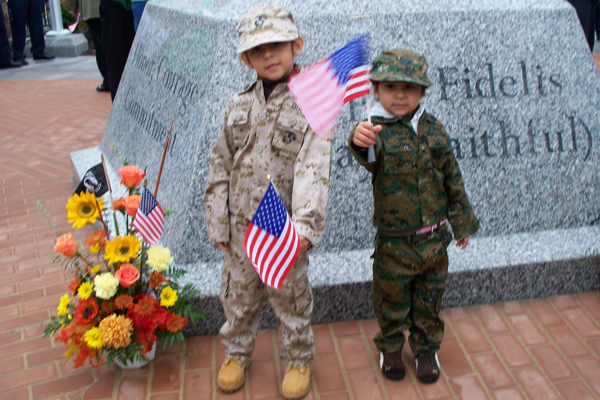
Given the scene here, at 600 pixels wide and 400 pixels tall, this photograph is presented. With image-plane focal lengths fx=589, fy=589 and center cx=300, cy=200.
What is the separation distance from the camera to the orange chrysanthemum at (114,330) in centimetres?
245

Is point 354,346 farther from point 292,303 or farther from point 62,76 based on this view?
point 62,76

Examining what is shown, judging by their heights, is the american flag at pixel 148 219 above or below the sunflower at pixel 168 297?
above

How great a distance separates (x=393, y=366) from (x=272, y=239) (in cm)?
95

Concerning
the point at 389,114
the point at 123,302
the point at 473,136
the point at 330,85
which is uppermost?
the point at 330,85

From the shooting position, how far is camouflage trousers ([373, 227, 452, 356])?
2400 mm

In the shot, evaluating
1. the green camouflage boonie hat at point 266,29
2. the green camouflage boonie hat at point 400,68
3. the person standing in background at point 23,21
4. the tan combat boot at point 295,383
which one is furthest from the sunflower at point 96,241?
the person standing in background at point 23,21

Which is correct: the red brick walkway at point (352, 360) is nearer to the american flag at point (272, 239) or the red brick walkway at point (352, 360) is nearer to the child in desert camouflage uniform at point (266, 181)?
the child in desert camouflage uniform at point (266, 181)

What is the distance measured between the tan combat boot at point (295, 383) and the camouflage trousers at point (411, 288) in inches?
14.1

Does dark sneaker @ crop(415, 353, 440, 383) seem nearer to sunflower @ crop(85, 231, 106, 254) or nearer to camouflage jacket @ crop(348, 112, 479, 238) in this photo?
camouflage jacket @ crop(348, 112, 479, 238)

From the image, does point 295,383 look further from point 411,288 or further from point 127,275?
point 127,275

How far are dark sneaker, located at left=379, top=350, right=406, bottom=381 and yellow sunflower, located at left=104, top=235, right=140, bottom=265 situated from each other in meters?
1.19

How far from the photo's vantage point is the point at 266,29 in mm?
2035

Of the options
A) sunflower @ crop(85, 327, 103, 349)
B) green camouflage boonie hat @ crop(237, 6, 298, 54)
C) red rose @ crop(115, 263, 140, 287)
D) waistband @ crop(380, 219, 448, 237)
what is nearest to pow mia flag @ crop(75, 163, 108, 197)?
red rose @ crop(115, 263, 140, 287)

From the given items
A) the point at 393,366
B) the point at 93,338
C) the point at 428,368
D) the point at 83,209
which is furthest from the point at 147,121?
the point at 428,368
